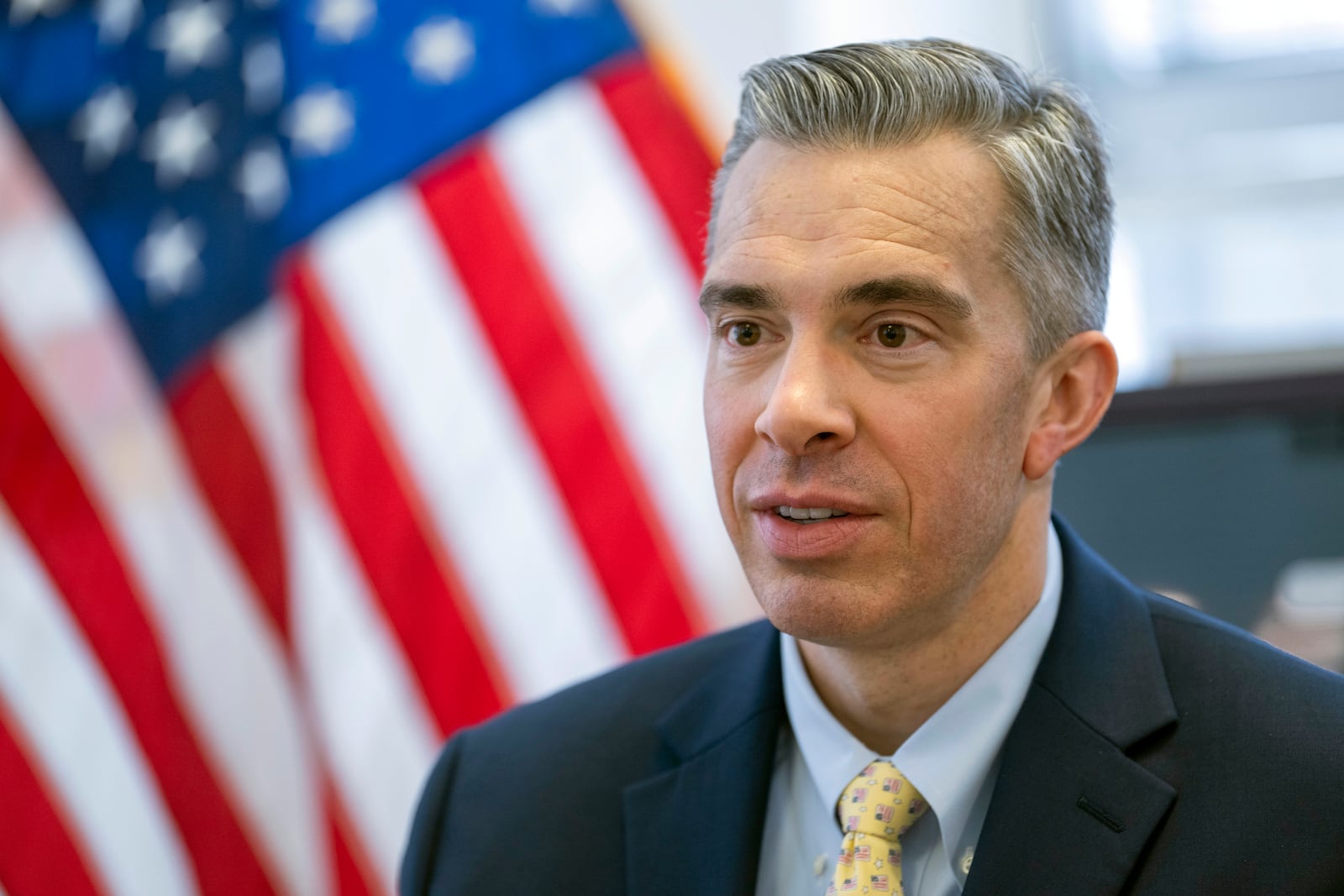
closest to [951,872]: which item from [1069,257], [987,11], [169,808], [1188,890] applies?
[1188,890]

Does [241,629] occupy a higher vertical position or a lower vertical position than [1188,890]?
higher

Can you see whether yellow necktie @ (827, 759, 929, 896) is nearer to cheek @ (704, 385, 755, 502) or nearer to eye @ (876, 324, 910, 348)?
cheek @ (704, 385, 755, 502)

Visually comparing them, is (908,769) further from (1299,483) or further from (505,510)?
(505,510)

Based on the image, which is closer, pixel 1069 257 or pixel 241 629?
pixel 1069 257

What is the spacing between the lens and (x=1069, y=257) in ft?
5.47

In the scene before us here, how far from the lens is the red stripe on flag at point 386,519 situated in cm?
279

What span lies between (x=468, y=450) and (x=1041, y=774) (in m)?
1.61

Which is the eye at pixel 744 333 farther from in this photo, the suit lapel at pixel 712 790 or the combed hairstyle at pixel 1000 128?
the suit lapel at pixel 712 790

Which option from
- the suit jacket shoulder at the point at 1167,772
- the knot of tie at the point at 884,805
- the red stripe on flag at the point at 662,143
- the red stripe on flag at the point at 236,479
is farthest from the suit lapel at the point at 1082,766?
the red stripe on flag at the point at 236,479

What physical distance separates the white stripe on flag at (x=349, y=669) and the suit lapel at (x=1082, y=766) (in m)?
1.57

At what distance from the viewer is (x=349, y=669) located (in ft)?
9.13

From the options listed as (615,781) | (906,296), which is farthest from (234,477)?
(906,296)

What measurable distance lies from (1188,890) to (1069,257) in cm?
75

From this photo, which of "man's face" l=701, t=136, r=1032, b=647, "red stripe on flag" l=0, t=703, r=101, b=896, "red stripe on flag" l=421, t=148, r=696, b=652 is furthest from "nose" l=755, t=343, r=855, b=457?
"red stripe on flag" l=0, t=703, r=101, b=896
